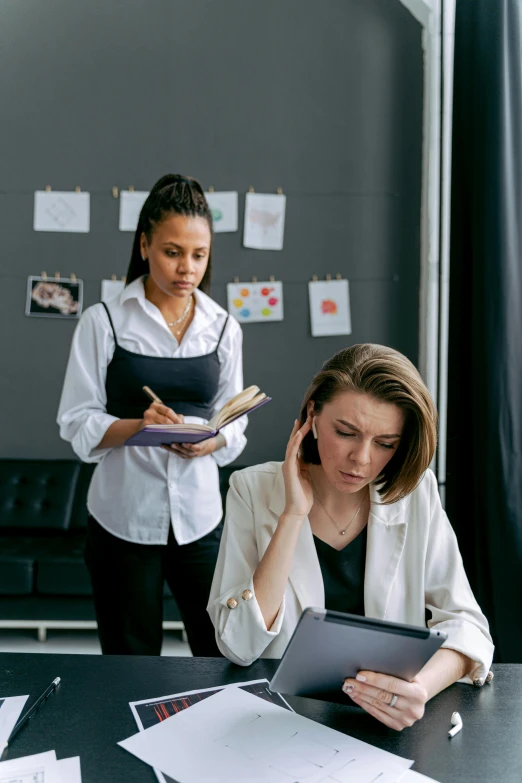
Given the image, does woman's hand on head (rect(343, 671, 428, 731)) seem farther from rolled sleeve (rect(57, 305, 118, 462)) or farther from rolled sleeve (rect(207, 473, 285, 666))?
rolled sleeve (rect(57, 305, 118, 462))

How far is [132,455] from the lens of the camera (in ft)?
6.42

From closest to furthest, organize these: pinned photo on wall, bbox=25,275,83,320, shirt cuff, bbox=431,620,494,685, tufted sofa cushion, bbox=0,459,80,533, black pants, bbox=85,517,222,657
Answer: shirt cuff, bbox=431,620,494,685, black pants, bbox=85,517,222,657, tufted sofa cushion, bbox=0,459,80,533, pinned photo on wall, bbox=25,275,83,320

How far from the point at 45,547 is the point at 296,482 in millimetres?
2341

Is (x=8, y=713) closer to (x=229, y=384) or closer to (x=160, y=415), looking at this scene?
(x=160, y=415)

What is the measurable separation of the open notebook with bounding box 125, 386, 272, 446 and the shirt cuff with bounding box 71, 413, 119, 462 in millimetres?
86

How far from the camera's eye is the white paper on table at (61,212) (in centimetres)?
390

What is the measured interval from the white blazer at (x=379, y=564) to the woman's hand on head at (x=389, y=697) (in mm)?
261

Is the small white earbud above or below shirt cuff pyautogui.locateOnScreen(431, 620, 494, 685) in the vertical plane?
below

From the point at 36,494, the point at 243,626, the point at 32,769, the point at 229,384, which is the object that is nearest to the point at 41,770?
the point at 32,769

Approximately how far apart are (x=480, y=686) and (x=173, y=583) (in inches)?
37.0

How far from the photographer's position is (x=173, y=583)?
6.36ft

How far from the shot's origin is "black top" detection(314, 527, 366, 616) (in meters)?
1.44

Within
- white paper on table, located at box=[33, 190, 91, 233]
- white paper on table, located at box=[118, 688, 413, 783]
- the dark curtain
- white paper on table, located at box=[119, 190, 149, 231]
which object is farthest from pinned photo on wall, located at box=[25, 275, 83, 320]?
white paper on table, located at box=[118, 688, 413, 783]

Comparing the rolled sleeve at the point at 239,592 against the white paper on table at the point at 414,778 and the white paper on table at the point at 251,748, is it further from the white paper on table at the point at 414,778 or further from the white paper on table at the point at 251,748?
the white paper on table at the point at 414,778
